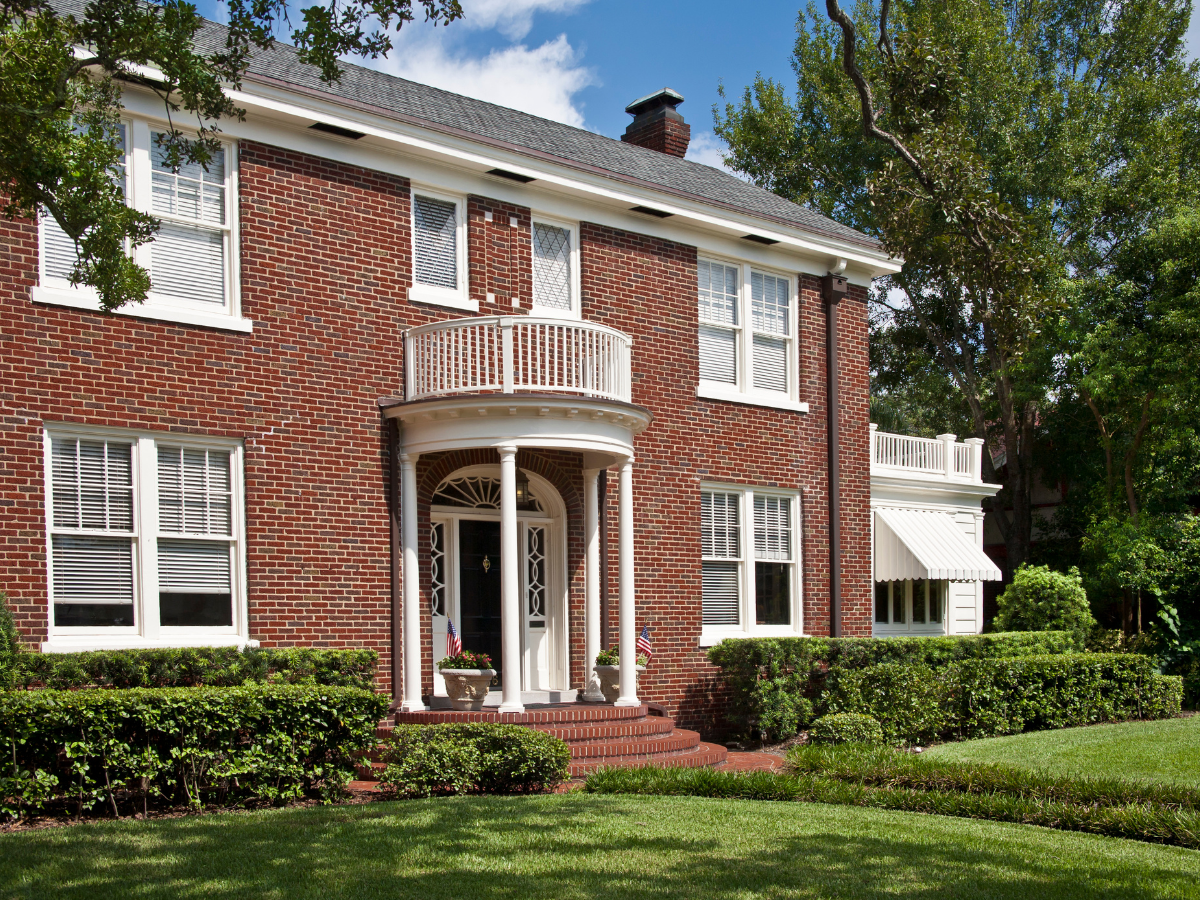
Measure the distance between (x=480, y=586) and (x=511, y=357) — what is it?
10.7 feet

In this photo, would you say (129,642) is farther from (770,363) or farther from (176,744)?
(770,363)

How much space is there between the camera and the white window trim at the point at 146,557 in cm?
1166

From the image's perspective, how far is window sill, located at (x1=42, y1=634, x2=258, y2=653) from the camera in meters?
11.5

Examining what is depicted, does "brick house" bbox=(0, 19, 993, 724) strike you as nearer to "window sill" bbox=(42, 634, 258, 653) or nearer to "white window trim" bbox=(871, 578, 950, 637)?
"window sill" bbox=(42, 634, 258, 653)

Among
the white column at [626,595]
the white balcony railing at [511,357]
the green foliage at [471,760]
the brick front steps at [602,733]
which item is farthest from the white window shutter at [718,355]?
the green foliage at [471,760]

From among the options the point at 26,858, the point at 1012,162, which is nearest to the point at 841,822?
the point at 26,858

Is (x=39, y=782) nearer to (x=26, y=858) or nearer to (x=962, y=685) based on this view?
(x=26, y=858)

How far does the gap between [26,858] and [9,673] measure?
3468mm

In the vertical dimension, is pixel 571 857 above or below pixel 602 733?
above

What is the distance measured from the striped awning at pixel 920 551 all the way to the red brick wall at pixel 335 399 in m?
3.45

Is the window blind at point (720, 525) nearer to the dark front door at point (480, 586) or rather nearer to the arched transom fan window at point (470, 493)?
the arched transom fan window at point (470, 493)

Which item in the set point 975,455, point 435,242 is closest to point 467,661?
point 435,242

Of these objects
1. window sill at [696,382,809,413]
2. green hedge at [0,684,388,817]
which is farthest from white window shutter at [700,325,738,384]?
green hedge at [0,684,388,817]

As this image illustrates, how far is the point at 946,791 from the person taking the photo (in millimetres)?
11148
